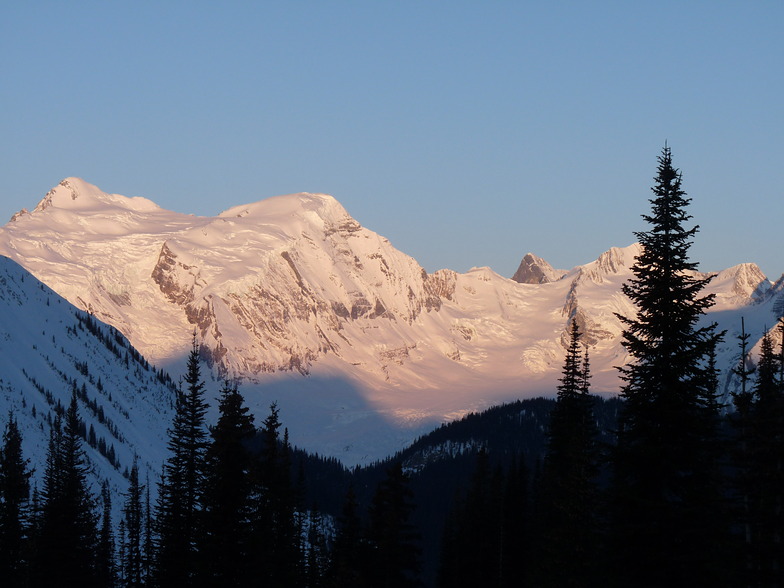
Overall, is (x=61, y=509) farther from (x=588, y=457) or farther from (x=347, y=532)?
(x=588, y=457)

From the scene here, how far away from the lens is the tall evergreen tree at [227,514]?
45.7 metres

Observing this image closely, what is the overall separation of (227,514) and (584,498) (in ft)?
49.2

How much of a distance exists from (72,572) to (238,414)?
63.1 ft

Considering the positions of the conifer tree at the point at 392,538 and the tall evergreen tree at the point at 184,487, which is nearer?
the conifer tree at the point at 392,538

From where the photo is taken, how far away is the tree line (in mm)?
30203

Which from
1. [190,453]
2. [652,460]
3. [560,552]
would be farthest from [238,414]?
[652,460]

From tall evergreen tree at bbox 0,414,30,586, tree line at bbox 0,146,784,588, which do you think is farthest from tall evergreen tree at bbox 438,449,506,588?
tall evergreen tree at bbox 0,414,30,586

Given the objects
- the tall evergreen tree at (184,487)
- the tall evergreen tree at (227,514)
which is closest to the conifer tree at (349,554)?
the tall evergreen tree at (227,514)

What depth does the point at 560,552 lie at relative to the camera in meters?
42.0

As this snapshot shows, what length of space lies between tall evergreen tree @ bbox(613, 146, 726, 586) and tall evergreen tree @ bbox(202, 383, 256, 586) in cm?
1982

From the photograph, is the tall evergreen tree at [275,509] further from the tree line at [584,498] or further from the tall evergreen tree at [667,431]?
the tall evergreen tree at [667,431]

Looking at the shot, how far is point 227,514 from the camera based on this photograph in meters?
45.9

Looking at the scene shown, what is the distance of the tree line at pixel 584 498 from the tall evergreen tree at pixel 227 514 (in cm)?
6

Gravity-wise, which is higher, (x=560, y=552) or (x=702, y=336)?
(x=702, y=336)
